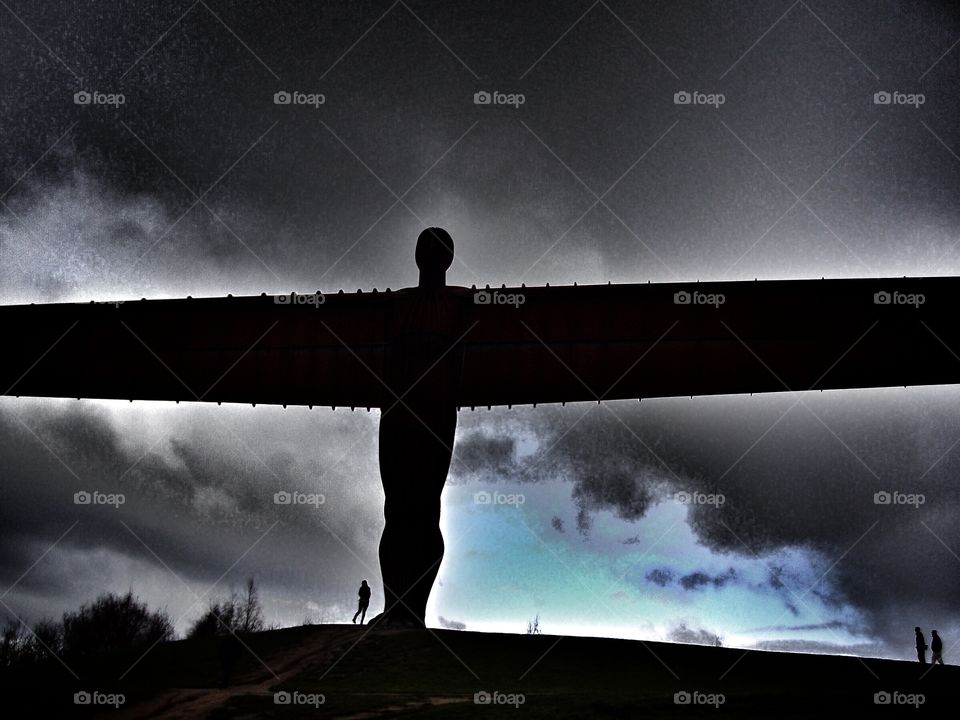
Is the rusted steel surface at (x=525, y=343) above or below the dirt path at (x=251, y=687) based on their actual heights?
above

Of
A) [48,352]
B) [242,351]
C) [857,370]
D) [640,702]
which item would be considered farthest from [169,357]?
[857,370]

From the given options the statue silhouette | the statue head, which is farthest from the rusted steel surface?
the statue head

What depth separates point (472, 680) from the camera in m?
12.9

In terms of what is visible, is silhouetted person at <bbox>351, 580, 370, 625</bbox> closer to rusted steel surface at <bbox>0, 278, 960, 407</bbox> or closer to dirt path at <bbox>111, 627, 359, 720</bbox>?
dirt path at <bbox>111, 627, 359, 720</bbox>

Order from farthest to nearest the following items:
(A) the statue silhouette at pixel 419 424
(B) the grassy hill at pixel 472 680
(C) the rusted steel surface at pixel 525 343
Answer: (C) the rusted steel surface at pixel 525 343
(A) the statue silhouette at pixel 419 424
(B) the grassy hill at pixel 472 680

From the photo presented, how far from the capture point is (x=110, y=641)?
43.1 m

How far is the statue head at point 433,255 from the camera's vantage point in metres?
17.5

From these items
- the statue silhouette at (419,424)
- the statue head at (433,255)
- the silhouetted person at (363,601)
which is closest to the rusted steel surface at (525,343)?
the statue silhouette at (419,424)

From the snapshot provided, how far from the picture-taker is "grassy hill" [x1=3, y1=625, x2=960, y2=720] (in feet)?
34.3

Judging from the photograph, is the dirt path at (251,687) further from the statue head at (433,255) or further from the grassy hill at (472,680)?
the statue head at (433,255)

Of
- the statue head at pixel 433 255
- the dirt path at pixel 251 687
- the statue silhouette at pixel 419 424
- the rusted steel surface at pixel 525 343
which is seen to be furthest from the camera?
the statue head at pixel 433 255

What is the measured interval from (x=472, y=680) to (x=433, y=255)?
8893 mm

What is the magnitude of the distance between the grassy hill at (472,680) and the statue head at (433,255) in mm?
7440

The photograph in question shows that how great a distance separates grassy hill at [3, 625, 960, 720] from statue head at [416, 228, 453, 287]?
7.44 m
